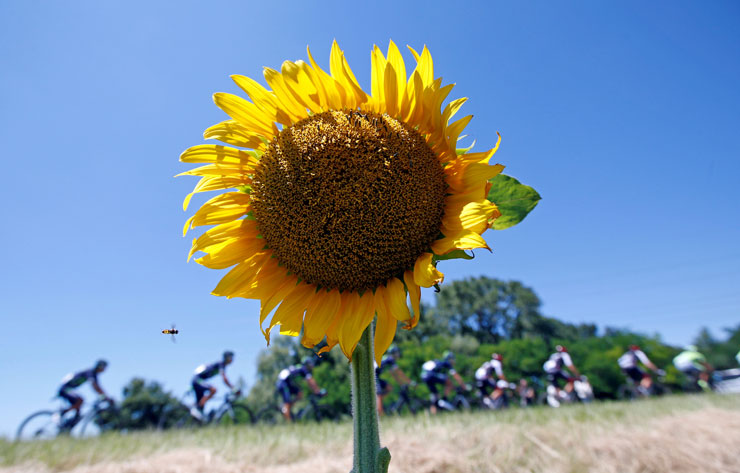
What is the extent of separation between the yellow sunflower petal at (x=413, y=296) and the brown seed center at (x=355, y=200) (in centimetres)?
3

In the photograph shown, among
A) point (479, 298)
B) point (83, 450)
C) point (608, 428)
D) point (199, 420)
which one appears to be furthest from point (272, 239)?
point (479, 298)

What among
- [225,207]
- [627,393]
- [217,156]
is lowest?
[627,393]

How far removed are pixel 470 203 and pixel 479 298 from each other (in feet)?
83.6

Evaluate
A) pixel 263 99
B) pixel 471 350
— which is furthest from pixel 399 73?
pixel 471 350

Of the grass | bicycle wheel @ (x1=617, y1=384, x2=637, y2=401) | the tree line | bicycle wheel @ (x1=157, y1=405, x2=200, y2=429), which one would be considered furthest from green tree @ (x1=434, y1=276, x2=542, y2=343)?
the grass

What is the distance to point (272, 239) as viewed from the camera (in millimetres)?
1142

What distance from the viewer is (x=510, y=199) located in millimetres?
1094

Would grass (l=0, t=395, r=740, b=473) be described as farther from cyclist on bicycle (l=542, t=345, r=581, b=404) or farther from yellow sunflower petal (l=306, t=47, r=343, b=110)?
cyclist on bicycle (l=542, t=345, r=581, b=404)

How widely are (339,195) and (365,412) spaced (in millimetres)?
578

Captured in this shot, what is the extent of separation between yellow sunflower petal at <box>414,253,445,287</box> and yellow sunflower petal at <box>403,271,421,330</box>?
5 centimetres

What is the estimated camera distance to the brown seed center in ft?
3.42

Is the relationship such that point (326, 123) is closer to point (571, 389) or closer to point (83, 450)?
point (83, 450)

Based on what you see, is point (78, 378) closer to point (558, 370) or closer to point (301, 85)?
point (301, 85)

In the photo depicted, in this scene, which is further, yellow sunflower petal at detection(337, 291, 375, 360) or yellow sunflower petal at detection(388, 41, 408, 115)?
yellow sunflower petal at detection(388, 41, 408, 115)
